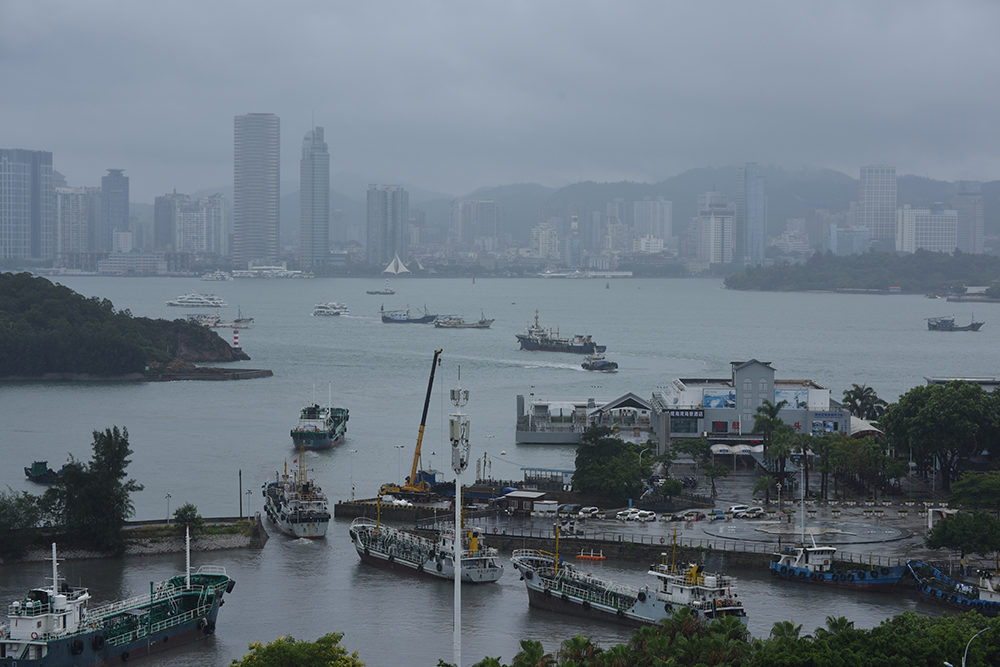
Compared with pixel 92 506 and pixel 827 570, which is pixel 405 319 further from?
pixel 827 570

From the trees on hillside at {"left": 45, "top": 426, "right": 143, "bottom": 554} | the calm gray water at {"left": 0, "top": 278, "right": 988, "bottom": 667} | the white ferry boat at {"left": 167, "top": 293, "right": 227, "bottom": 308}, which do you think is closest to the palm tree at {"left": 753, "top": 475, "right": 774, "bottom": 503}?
the calm gray water at {"left": 0, "top": 278, "right": 988, "bottom": 667}

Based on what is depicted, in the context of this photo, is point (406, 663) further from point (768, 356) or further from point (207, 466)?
point (768, 356)

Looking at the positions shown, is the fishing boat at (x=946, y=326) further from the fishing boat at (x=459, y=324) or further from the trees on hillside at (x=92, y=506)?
the trees on hillside at (x=92, y=506)

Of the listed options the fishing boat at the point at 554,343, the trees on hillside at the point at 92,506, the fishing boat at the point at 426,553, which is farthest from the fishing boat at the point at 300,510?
the fishing boat at the point at 554,343

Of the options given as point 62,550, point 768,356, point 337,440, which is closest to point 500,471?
point 337,440

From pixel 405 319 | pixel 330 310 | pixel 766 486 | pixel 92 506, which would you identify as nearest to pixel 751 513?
pixel 766 486

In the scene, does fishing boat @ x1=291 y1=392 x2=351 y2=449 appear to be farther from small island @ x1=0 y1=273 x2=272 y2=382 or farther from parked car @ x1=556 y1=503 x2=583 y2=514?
small island @ x1=0 y1=273 x2=272 y2=382
